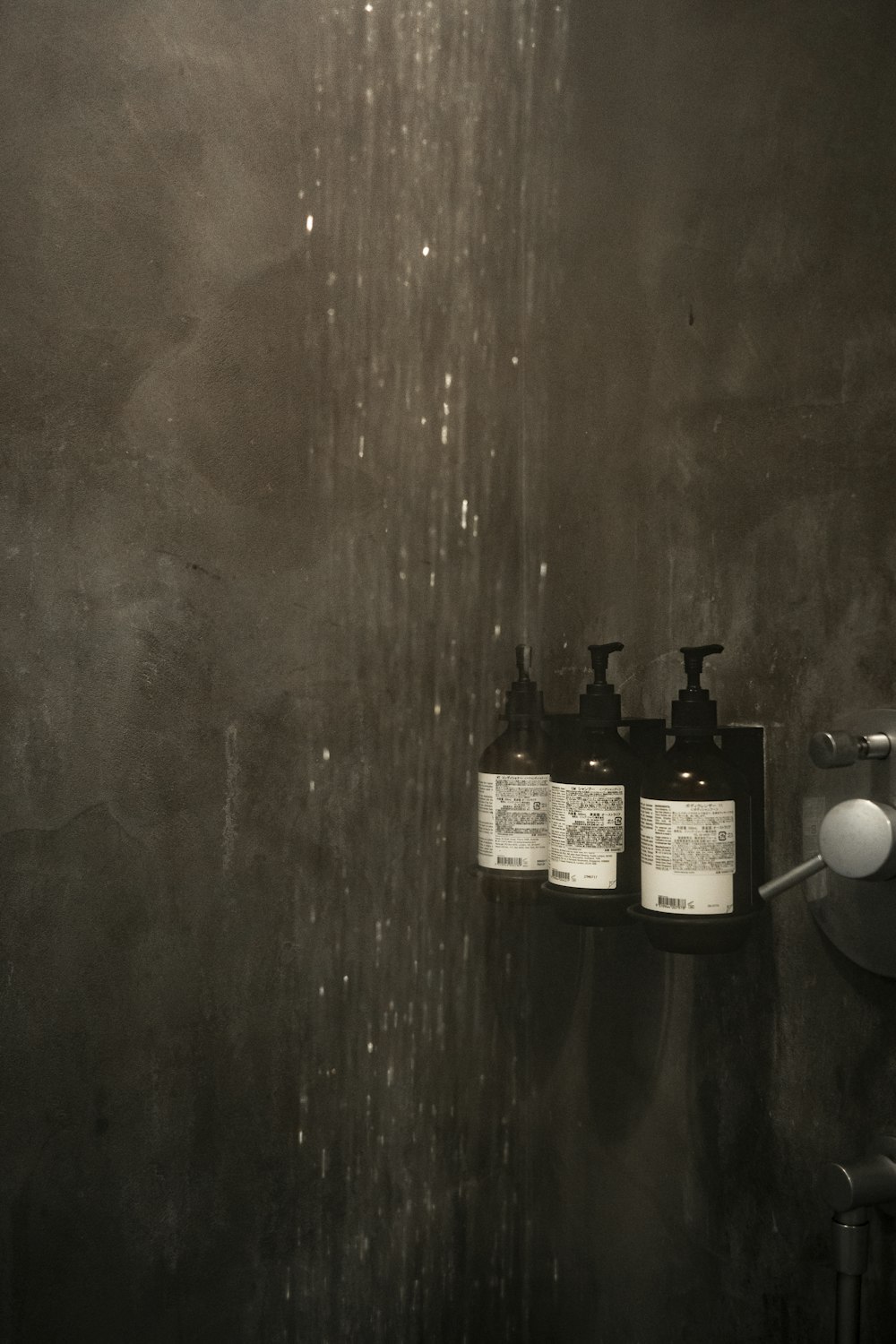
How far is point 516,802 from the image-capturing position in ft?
3.63

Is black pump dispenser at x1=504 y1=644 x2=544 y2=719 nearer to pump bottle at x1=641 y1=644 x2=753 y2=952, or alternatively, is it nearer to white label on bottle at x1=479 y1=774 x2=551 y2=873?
white label on bottle at x1=479 y1=774 x2=551 y2=873

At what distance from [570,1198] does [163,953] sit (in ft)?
1.76

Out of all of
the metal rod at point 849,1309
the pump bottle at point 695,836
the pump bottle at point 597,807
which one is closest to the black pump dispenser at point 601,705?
the pump bottle at point 597,807

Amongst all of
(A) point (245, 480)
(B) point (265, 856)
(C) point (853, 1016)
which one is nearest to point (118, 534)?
(A) point (245, 480)

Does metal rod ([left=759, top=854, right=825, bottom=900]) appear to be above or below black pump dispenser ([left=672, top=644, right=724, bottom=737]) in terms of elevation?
below

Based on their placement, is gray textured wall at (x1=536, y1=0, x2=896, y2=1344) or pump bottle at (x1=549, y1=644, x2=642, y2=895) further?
pump bottle at (x1=549, y1=644, x2=642, y2=895)

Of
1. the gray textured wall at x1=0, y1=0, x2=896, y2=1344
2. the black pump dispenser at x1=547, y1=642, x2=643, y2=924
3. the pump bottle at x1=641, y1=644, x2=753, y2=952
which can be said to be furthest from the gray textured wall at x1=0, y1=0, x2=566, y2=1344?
the pump bottle at x1=641, y1=644, x2=753, y2=952

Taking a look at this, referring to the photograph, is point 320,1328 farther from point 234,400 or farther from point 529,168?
point 529,168

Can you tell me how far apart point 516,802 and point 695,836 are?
0.89 feet

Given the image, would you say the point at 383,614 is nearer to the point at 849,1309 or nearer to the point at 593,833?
the point at 593,833

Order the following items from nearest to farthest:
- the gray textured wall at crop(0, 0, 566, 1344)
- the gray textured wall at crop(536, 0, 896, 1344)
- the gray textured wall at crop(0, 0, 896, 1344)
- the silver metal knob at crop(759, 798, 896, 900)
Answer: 1. the silver metal knob at crop(759, 798, 896, 900)
2. the gray textured wall at crop(536, 0, 896, 1344)
3. the gray textured wall at crop(0, 0, 896, 1344)
4. the gray textured wall at crop(0, 0, 566, 1344)

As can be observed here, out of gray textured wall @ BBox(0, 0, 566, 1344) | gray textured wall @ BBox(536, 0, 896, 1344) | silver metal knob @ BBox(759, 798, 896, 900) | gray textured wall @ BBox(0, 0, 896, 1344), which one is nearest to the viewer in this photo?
silver metal knob @ BBox(759, 798, 896, 900)

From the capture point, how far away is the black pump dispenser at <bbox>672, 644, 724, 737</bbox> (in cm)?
90

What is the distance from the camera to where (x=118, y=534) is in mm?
1123
